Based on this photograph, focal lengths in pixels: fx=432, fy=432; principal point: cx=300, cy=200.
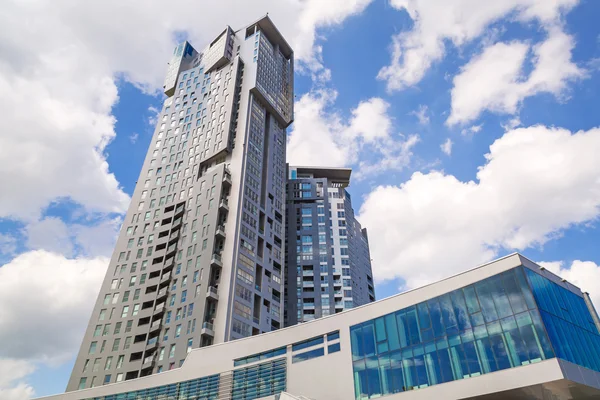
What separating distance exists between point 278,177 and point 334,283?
107 ft

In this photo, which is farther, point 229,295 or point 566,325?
point 229,295

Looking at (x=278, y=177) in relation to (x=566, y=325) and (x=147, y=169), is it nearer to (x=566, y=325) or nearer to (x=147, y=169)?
(x=147, y=169)

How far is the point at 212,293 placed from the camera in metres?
65.8

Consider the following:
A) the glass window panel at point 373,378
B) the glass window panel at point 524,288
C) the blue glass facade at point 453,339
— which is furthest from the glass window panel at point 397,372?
the glass window panel at point 524,288

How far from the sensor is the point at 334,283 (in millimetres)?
107812

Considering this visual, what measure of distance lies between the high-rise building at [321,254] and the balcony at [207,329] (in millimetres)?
39576

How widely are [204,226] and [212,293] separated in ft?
44.4

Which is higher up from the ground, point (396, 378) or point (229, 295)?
point (229, 295)

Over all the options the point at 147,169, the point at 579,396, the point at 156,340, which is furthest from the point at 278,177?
the point at 579,396

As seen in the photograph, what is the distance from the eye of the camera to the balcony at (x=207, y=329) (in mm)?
61750

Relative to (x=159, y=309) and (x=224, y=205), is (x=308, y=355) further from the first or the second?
(x=224, y=205)

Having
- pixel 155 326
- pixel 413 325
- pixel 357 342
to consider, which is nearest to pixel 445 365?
pixel 413 325

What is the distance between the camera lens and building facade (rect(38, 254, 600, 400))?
88.0ft

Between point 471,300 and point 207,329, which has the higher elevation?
point 207,329
